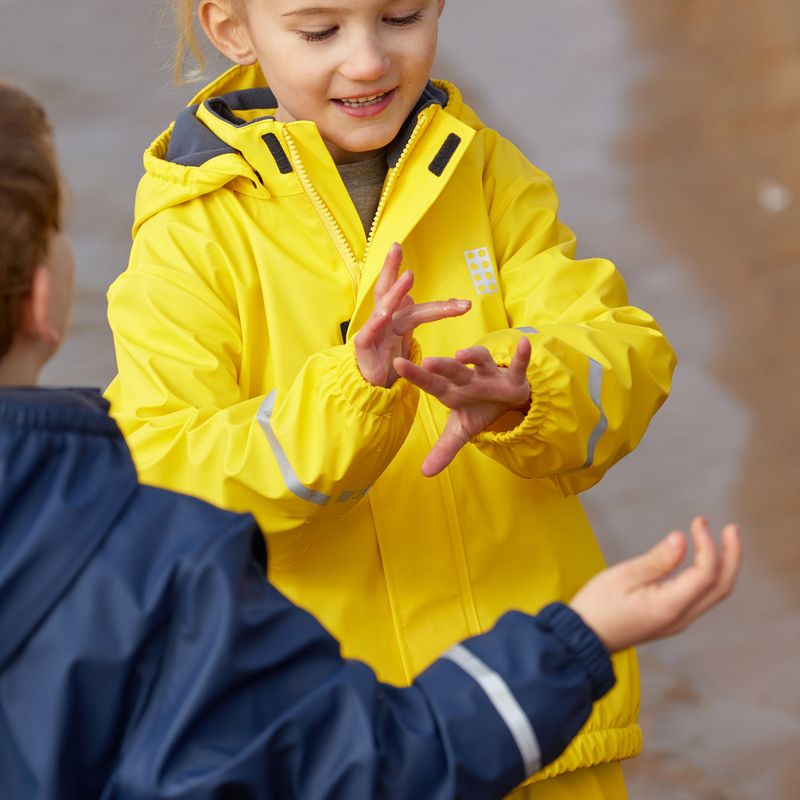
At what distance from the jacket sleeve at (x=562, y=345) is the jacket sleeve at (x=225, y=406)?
15 cm

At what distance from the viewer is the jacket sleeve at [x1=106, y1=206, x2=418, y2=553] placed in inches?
65.7

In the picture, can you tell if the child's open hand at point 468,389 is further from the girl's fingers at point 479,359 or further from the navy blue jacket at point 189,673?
the navy blue jacket at point 189,673

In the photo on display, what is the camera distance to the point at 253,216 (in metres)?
1.93

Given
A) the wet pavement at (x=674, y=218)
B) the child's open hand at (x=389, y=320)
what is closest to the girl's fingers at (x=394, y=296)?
the child's open hand at (x=389, y=320)

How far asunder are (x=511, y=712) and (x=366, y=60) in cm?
91

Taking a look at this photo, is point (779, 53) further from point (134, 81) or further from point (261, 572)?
point (261, 572)

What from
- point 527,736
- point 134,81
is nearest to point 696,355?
point 134,81

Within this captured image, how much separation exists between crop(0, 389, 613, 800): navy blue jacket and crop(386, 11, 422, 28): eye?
31.8 inches

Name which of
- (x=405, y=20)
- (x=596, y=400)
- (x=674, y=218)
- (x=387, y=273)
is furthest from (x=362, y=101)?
(x=674, y=218)

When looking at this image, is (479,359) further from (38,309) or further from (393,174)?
(38,309)

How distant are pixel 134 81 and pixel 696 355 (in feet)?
7.20

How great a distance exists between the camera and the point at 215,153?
1936mm

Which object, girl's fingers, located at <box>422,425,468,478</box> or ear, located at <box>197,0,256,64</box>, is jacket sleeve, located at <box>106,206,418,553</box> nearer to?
girl's fingers, located at <box>422,425,468,478</box>

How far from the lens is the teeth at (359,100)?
1.93 m
